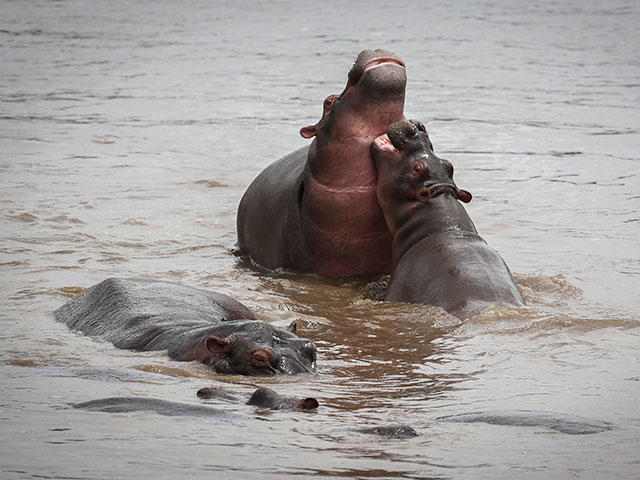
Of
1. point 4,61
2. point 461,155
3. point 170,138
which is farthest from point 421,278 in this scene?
point 4,61

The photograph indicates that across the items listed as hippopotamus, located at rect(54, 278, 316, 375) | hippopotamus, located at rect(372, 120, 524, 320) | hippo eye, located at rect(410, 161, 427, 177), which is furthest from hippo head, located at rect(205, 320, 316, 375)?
hippo eye, located at rect(410, 161, 427, 177)

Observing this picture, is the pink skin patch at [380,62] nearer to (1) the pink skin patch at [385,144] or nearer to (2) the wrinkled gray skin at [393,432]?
(1) the pink skin patch at [385,144]

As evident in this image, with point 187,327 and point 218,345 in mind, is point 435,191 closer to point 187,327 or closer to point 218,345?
point 187,327

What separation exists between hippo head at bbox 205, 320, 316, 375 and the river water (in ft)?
0.29

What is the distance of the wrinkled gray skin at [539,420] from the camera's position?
455 cm

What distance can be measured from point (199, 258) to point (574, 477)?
516cm

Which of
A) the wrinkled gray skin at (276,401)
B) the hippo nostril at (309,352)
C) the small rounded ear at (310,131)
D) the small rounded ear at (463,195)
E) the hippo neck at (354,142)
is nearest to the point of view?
the wrinkled gray skin at (276,401)

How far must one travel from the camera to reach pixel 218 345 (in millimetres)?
5352

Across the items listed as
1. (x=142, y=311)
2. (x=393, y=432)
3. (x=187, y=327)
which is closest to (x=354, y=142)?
(x=142, y=311)

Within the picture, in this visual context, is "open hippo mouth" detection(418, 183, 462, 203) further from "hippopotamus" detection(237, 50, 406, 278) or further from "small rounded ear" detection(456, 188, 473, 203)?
"hippopotamus" detection(237, 50, 406, 278)

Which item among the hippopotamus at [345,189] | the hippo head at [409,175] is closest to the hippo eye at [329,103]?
the hippopotamus at [345,189]

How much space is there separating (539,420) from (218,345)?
4.62 feet

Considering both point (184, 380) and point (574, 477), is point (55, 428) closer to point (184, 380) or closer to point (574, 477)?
point (184, 380)

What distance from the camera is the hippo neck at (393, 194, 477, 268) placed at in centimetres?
741
